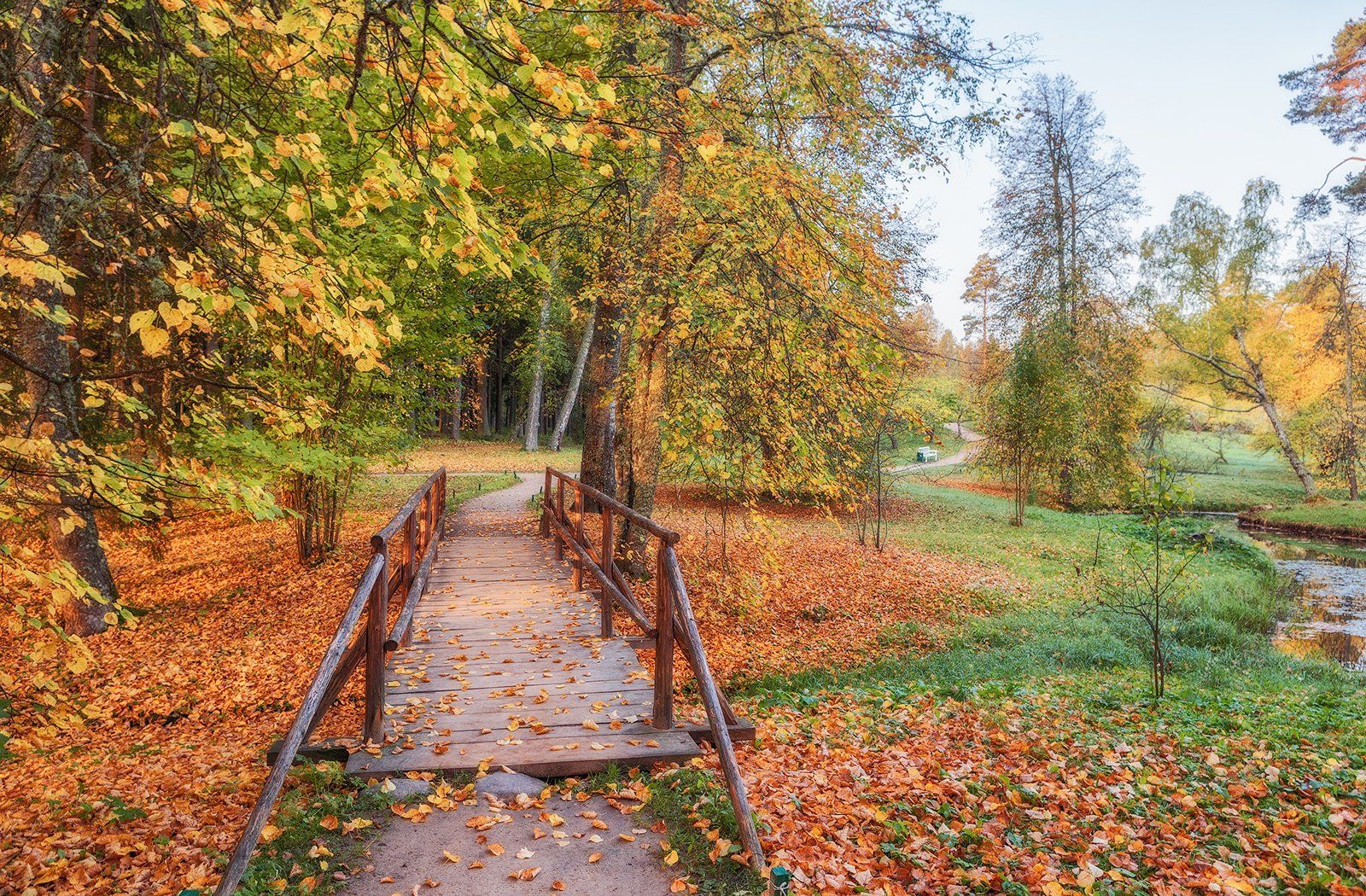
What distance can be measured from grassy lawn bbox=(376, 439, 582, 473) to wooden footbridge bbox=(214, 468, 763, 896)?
594 inches

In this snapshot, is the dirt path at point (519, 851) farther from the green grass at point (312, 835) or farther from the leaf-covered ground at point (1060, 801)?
the leaf-covered ground at point (1060, 801)

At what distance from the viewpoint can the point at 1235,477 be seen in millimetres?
32906

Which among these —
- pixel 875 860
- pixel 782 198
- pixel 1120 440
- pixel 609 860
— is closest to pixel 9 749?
pixel 609 860

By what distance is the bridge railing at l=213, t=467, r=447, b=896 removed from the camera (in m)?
2.71

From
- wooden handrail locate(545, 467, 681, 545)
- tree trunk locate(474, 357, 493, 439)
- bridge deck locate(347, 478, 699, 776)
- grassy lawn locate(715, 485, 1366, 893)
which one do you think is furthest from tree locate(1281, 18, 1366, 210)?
tree trunk locate(474, 357, 493, 439)

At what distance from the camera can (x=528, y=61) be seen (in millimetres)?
2922

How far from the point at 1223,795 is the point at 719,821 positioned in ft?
11.5

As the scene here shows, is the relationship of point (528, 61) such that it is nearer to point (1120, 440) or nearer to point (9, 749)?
point (9, 749)

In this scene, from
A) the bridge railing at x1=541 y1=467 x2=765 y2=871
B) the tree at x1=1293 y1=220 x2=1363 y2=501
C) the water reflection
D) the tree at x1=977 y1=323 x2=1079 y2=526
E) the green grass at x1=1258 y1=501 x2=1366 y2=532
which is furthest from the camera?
the green grass at x1=1258 y1=501 x2=1366 y2=532

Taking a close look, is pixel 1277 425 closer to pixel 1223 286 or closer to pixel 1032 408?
pixel 1223 286

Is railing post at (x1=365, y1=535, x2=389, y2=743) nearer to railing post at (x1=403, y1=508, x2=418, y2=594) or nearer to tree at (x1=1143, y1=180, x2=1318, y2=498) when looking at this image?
railing post at (x1=403, y1=508, x2=418, y2=594)

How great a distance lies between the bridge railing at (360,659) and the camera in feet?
8.88

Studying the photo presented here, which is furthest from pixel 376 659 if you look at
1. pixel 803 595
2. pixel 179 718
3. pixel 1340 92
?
pixel 1340 92

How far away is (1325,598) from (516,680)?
15.8 m
